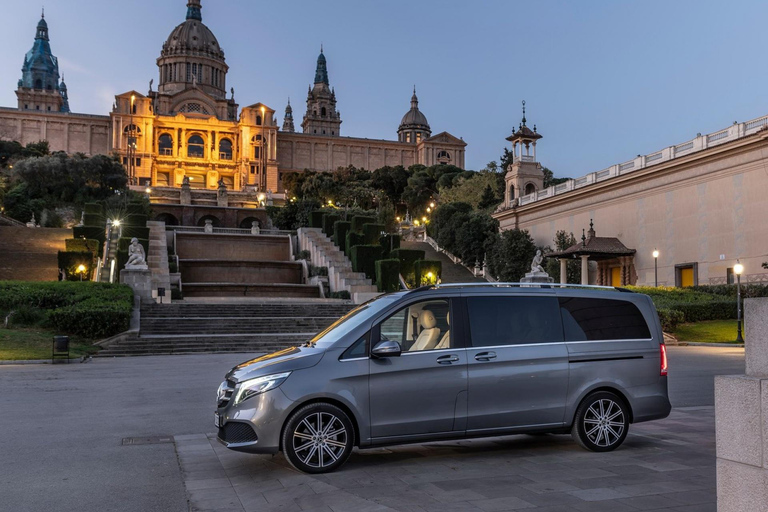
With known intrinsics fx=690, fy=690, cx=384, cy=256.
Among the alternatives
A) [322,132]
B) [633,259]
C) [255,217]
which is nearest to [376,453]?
[633,259]

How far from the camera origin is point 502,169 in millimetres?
96000

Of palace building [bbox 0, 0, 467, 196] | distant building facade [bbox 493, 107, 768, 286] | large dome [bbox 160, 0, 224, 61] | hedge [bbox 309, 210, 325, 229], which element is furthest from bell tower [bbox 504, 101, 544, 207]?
large dome [bbox 160, 0, 224, 61]

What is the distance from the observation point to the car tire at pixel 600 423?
7629 mm

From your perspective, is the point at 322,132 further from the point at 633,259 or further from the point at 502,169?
the point at 633,259

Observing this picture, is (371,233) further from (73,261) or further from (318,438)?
(318,438)

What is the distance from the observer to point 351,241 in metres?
40.8

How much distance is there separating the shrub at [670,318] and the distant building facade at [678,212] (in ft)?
36.0

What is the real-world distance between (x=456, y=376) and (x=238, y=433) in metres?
2.26

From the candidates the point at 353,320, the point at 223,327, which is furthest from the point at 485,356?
the point at 223,327

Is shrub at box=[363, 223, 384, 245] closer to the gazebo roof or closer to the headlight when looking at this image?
the gazebo roof

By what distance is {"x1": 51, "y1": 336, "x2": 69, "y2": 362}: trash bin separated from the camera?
18.8 meters

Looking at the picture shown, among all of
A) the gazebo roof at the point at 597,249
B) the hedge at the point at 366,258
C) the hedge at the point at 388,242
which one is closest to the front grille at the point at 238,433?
the hedge at the point at 366,258

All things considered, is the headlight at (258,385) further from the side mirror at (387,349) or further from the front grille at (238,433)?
the side mirror at (387,349)

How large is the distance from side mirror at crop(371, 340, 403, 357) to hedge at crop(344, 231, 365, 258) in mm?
32639
